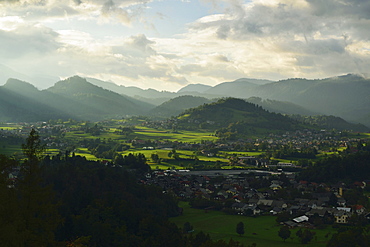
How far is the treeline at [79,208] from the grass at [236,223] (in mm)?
3642

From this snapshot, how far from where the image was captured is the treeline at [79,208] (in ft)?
68.4

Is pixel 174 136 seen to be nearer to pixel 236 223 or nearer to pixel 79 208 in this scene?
pixel 236 223

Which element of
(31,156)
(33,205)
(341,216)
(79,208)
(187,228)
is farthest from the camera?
(341,216)

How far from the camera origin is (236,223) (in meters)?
57.4

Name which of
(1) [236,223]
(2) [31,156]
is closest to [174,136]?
(1) [236,223]

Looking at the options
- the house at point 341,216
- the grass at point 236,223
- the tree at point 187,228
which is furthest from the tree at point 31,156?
the house at point 341,216

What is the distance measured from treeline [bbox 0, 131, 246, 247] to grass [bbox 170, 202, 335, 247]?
3642 millimetres

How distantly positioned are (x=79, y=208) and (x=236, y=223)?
23207 millimetres

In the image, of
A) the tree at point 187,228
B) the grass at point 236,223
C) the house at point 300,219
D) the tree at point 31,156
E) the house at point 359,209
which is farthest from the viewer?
the house at point 359,209

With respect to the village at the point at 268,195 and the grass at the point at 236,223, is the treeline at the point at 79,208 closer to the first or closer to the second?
the grass at the point at 236,223

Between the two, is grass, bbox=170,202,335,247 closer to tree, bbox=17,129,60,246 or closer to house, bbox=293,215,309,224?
house, bbox=293,215,309,224

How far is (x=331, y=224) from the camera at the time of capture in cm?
5741

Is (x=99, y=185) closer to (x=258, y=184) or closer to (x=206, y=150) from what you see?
(x=258, y=184)

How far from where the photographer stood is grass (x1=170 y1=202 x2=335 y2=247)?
47969 millimetres
